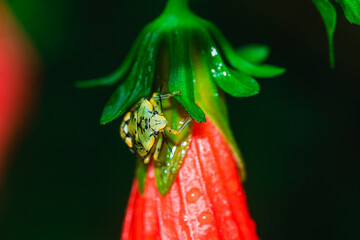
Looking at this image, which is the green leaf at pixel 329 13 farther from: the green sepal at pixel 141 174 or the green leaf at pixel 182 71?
the green sepal at pixel 141 174

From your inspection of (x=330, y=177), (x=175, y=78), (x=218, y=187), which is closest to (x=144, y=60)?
(x=175, y=78)

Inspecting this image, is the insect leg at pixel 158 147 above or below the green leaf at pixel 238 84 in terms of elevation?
below

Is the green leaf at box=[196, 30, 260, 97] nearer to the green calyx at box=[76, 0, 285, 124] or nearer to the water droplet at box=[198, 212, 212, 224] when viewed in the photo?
the green calyx at box=[76, 0, 285, 124]

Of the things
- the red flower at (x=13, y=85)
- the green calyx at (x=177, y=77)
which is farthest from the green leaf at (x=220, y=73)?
the red flower at (x=13, y=85)

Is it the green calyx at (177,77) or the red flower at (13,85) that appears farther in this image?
the red flower at (13,85)

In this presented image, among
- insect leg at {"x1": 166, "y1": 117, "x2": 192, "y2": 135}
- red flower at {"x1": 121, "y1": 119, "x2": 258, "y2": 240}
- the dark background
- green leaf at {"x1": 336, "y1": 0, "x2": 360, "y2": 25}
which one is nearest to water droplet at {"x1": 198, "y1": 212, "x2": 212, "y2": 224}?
red flower at {"x1": 121, "y1": 119, "x2": 258, "y2": 240}

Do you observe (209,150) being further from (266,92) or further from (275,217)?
(275,217)
